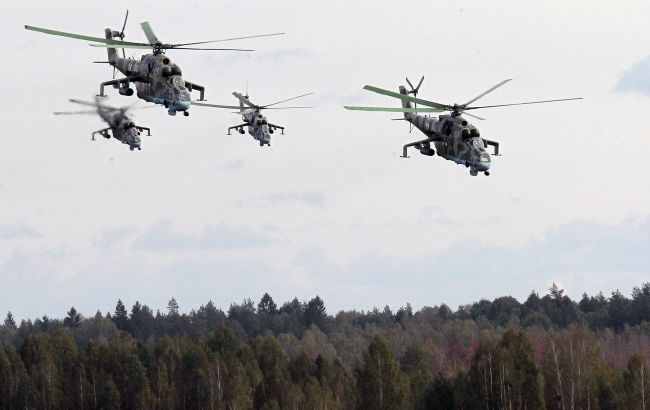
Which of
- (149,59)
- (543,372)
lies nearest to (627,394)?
(543,372)

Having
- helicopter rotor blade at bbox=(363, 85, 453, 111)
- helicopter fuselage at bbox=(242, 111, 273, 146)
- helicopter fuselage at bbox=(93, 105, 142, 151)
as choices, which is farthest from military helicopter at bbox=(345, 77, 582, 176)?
helicopter fuselage at bbox=(242, 111, 273, 146)

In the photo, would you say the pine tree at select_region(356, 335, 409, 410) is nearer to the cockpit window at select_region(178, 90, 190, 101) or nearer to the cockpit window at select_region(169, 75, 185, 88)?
the cockpit window at select_region(178, 90, 190, 101)

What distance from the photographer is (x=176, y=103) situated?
82.3 metres

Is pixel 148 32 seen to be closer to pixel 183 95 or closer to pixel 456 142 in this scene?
pixel 183 95

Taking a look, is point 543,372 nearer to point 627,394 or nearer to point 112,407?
point 627,394

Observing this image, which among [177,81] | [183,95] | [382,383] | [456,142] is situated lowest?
[382,383]

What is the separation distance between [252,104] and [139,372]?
34276 millimetres

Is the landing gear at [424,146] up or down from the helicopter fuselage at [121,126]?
down

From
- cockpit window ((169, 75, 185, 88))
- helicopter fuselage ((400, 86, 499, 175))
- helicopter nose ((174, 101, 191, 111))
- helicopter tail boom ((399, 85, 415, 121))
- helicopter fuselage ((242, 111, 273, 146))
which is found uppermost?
helicopter fuselage ((242, 111, 273, 146))

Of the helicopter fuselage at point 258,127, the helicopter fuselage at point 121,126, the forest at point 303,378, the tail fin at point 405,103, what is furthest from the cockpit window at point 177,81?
the helicopter fuselage at point 258,127

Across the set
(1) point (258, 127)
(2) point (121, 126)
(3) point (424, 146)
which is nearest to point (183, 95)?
(3) point (424, 146)

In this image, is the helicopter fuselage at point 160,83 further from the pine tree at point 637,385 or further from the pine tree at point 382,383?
the pine tree at point 637,385

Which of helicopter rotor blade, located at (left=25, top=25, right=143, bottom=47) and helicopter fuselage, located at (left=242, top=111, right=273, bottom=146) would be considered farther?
helicopter fuselage, located at (left=242, top=111, right=273, bottom=146)

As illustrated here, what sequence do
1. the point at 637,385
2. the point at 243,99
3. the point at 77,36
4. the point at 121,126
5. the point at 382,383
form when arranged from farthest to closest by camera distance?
the point at 243,99, the point at 382,383, the point at 637,385, the point at 121,126, the point at 77,36
